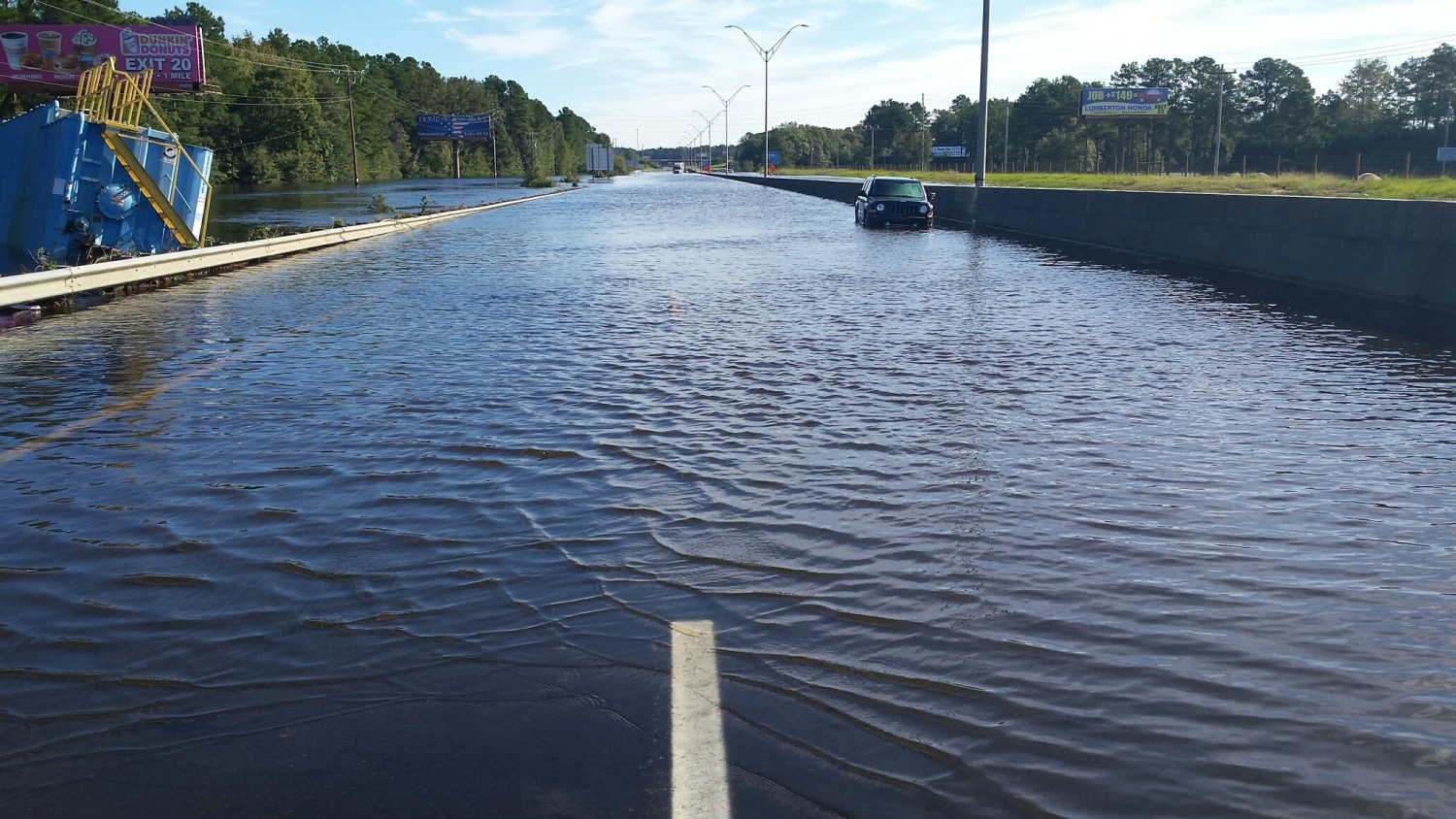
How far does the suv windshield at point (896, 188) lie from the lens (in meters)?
37.2

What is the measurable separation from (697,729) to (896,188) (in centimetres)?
3522

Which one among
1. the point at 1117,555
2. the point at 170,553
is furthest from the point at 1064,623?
the point at 170,553

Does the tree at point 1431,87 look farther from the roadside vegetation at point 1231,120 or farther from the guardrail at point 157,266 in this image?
the guardrail at point 157,266

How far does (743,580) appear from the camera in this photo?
5.40m

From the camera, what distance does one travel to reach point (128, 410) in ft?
30.8

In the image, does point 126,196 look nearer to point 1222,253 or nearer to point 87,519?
point 87,519

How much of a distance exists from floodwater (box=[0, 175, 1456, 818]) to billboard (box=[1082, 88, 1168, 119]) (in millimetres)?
104050

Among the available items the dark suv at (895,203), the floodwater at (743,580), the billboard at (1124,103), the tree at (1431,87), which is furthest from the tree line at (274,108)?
the tree at (1431,87)

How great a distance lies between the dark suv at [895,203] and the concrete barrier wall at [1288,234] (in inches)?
181

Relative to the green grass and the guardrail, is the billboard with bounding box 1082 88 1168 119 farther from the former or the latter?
the guardrail

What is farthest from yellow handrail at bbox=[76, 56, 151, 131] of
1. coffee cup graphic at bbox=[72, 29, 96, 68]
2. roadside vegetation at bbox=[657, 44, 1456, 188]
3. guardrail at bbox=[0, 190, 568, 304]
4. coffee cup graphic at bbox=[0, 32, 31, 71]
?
roadside vegetation at bbox=[657, 44, 1456, 188]

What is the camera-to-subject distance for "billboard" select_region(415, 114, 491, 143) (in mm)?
153500

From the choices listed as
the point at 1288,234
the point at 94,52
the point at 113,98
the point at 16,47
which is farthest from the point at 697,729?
the point at 16,47

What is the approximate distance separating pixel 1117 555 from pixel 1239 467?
2077 mm
